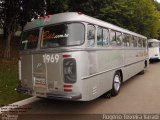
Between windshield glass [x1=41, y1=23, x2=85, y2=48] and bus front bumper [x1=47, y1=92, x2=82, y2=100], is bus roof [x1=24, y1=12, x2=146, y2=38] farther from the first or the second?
bus front bumper [x1=47, y1=92, x2=82, y2=100]

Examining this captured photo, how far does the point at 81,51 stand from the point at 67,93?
3.73 ft

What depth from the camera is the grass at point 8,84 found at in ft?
28.3

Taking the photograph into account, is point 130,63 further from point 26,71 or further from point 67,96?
point 67,96

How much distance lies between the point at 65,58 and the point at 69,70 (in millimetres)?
324

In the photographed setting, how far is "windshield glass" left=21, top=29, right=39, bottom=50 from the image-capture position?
7592 millimetres

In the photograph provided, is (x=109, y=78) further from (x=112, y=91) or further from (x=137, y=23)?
(x=137, y=23)

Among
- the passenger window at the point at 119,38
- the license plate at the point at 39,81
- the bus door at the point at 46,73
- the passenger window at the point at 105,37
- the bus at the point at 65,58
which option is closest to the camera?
the bus at the point at 65,58

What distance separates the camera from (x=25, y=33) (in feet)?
26.6

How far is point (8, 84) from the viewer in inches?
414

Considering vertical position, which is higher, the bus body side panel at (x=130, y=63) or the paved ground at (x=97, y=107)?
the bus body side panel at (x=130, y=63)

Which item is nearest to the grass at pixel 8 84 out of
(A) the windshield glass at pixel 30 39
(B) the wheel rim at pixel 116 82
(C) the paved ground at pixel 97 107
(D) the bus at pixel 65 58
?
(C) the paved ground at pixel 97 107

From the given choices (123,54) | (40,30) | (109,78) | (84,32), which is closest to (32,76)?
(40,30)

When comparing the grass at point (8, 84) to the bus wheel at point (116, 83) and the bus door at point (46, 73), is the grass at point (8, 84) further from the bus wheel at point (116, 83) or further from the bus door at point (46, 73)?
the bus wheel at point (116, 83)

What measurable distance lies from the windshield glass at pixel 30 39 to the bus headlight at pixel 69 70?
1.34 meters
